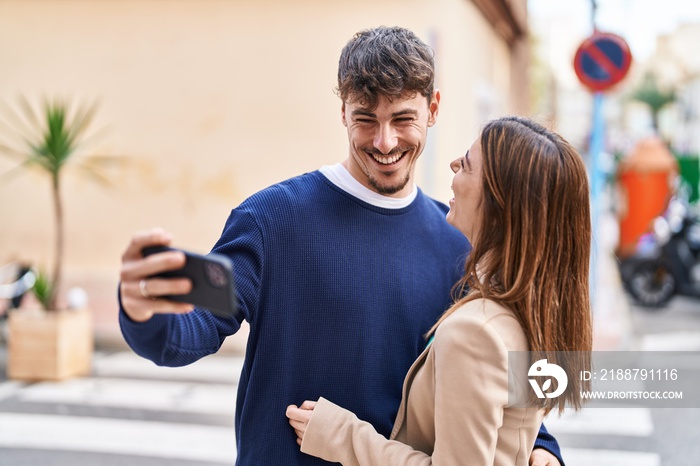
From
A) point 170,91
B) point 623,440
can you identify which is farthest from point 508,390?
point 170,91

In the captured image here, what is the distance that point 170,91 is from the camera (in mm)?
8016

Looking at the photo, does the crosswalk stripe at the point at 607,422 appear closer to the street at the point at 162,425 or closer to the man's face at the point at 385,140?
the street at the point at 162,425

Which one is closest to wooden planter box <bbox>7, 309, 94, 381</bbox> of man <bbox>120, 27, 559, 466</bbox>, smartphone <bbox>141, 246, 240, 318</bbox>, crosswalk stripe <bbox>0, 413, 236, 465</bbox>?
crosswalk stripe <bbox>0, 413, 236, 465</bbox>

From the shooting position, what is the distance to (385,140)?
200 centimetres

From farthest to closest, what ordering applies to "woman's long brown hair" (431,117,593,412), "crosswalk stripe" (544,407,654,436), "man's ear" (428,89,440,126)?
"crosswalk stripe" (544,407,654,436)
"man's ear" (428,89,440,126)
"woman's long brown hair" (431,117,593,412)

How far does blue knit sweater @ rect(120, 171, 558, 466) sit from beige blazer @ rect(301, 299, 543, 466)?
104 millimetres

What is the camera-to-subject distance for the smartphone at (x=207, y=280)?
1.27 metres

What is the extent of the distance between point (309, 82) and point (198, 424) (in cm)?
366

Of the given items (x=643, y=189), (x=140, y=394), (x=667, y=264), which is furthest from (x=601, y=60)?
(x=140, y=394)

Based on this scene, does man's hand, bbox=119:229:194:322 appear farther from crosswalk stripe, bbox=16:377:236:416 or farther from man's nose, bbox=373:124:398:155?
crosswalk stripe, bbox=16:377:236:416

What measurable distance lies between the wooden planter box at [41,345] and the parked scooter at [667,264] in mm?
6426

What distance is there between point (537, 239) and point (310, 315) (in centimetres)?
56

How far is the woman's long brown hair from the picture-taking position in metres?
1.67

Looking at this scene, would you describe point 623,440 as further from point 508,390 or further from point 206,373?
point 508,390
